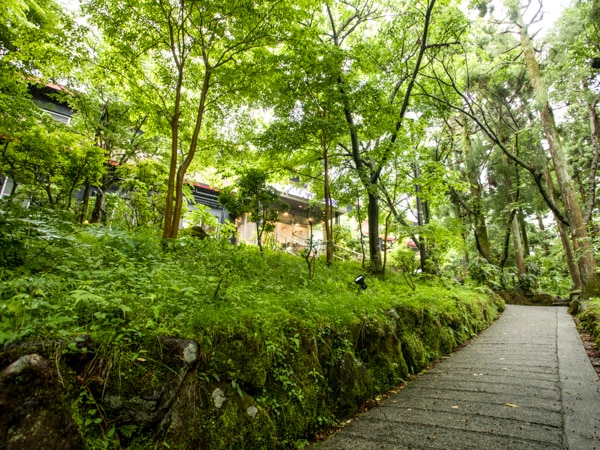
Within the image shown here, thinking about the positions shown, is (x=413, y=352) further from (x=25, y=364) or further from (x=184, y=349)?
(x=25, y=364)

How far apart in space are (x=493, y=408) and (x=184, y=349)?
10.9ft

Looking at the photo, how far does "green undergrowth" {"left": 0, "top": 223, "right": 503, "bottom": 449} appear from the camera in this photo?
1.90 m

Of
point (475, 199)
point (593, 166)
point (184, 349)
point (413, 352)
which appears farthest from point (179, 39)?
point (475, 199)

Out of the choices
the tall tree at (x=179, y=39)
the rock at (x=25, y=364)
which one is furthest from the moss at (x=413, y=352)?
the tall tree at (x=179, y=39)

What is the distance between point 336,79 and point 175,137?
4285 mm

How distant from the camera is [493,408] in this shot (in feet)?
10.2

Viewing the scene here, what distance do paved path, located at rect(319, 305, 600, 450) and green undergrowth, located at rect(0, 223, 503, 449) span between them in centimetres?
40

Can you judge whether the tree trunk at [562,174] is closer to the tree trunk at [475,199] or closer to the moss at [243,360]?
the tree trunk at [475,199]

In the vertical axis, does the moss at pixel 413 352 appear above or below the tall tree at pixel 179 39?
below

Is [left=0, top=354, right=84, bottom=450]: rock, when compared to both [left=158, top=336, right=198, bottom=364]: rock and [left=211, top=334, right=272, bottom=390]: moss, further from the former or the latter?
[left=211, top=334, right=272, bottom=390]: moss

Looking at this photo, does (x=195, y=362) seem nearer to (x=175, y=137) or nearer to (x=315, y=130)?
(x=175, y=137)

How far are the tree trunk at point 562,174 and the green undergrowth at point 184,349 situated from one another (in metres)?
8.84

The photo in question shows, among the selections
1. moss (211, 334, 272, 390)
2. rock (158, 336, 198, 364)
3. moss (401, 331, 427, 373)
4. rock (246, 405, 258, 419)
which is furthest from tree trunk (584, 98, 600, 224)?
rock (158, 336, 198, 364)

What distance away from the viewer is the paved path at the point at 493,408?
2.51 meters
